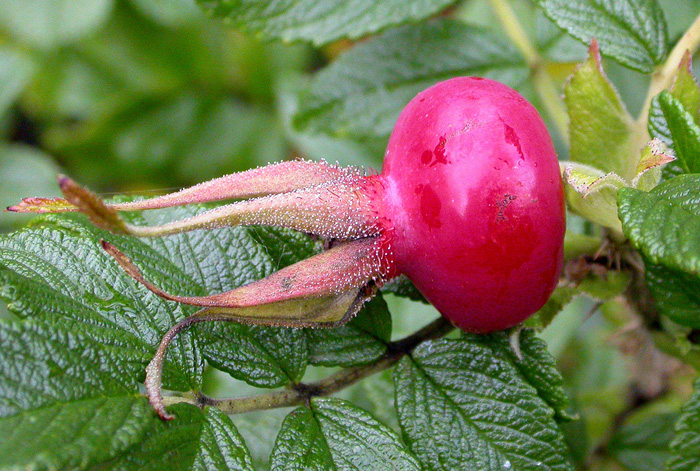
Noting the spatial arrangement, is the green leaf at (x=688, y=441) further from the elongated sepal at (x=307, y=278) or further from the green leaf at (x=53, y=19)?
the green leaf at (x=53, y=19)

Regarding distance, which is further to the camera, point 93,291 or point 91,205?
point 93,291

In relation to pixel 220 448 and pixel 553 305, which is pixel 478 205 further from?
pixel 220 448

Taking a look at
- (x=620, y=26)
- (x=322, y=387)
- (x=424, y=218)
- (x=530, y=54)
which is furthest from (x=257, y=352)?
(x=530, y=54)

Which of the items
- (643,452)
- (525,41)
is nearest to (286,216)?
(525,41)

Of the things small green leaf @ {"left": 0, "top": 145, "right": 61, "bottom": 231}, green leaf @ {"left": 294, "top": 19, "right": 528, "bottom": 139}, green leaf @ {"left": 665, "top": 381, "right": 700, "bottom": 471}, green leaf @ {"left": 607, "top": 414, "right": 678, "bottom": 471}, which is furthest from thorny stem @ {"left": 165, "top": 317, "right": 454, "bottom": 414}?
small green leaf @ {"left": 0, "top": 145, "right": 61, "bottom": 231}

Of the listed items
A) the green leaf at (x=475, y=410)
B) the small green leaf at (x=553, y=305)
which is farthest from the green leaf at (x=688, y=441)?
the small green leaf at (x=553, y=305)

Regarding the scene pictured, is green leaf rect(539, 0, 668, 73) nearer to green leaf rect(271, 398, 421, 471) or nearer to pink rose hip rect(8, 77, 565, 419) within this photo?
pink rose hip rect(8, 77, 565, 419)
